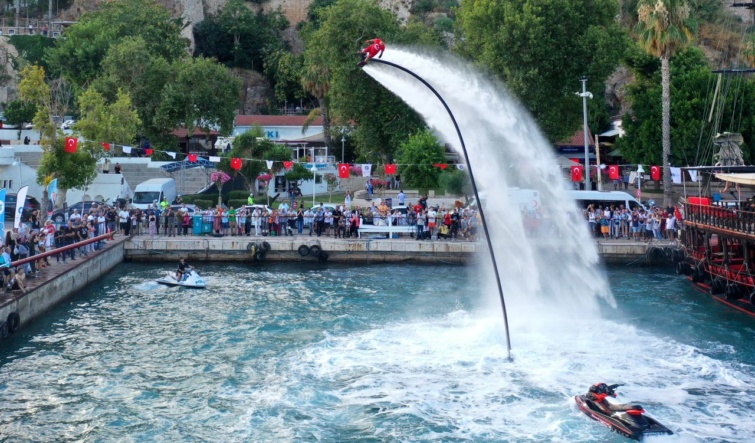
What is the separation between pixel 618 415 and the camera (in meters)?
→ 17.9

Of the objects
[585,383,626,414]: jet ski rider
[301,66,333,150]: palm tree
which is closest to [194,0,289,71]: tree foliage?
[301,66,333,150]: palm tree

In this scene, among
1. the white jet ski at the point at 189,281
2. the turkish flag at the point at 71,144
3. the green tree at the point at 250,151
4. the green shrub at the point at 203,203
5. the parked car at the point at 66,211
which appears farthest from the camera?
the green tree at the point at 250,151

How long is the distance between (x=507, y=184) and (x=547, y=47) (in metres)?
30.2

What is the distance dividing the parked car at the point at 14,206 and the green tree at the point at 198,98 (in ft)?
48.5

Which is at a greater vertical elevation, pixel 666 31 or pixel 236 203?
pixel 666 31

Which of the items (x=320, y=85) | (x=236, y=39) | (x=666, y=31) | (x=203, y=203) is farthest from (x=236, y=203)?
(x=236, y=39)

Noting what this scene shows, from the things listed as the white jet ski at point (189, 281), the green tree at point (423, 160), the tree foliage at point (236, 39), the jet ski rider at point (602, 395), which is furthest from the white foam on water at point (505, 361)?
the tree foliage at point (236, 39)

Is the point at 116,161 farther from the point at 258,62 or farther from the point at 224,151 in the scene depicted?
the point at 258,62

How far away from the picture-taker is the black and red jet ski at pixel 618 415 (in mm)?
17484

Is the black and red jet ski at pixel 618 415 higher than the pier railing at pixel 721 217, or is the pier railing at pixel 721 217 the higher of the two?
the pier railing at pixel 721 217

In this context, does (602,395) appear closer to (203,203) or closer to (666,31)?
(666,31)

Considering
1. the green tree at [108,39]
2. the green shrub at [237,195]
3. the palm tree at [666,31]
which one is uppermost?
the green tree at [108,39]

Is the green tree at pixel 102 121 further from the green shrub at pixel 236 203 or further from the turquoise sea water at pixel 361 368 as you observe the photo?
the turquoise sea water at pixel 361 368

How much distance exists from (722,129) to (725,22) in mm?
17058
